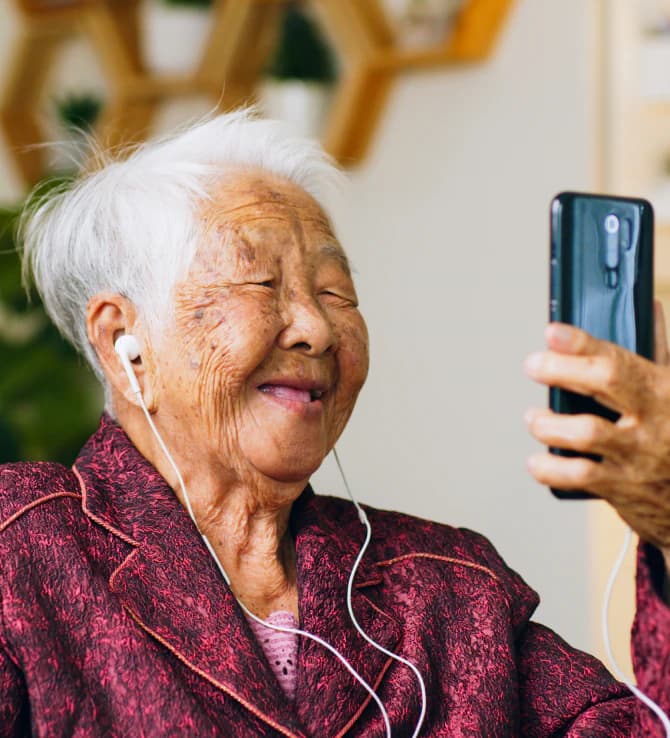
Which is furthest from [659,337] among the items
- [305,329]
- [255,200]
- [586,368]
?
[255,200]

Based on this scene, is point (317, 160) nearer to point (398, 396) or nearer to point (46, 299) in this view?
point (46, 299)

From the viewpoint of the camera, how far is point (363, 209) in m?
3.38

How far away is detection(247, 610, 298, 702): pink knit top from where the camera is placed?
1388 mm

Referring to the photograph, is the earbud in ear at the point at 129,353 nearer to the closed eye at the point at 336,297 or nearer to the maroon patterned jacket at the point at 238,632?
the maroon patterned jacket at the point at 238,632

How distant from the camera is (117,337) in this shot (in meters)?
1.49

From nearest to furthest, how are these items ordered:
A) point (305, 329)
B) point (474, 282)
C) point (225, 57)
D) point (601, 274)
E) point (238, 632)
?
point (601, 274)
point (238, 632)
point (305, 329)
point (474, 282)
point (225, 57)

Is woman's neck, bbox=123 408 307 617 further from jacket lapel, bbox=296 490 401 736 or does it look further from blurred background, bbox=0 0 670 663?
blurred background, bbox=0 0 670 663

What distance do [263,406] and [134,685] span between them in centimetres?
35

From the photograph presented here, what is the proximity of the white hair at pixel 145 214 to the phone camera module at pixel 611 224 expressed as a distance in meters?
0.51

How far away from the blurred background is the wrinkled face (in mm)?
1409

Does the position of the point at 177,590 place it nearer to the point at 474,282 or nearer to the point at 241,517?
the point at 241,517

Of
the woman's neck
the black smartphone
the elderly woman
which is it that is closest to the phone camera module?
the black smartphone

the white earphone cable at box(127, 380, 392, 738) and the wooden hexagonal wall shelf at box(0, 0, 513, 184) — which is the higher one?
the wooden hexagonal wall shelf at box(0, 0, 513, 184)

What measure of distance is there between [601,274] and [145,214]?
1.93 feet
